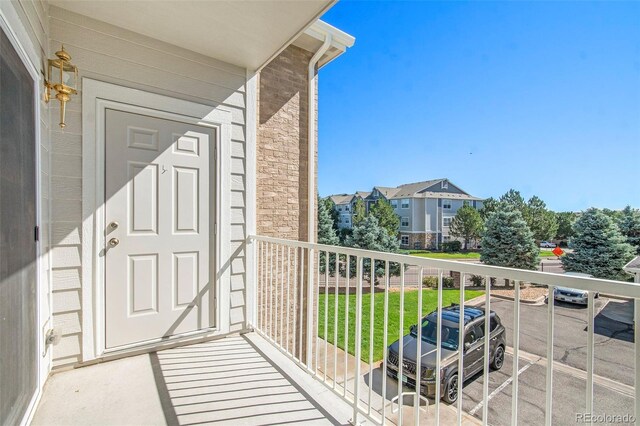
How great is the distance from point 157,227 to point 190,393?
1.28 m

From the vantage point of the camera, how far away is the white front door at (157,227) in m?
2.26

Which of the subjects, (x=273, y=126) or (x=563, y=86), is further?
(x=563, y=86)

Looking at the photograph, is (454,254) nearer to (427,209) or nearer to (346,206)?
(427,209)

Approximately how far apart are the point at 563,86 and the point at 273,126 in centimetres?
2354

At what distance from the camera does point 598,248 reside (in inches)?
570

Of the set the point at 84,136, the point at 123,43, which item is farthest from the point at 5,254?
the point at 123,43

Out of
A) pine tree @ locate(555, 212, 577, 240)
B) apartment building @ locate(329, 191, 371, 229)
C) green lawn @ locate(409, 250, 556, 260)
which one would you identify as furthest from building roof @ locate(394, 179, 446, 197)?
pine tree @ locate(555, 212, 577, 240)

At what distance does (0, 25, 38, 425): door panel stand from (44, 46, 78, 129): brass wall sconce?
1.01 feet

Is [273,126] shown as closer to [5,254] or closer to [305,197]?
[305,197]

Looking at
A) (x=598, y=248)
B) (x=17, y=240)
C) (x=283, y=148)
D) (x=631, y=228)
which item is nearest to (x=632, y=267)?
(x=283, y=148)

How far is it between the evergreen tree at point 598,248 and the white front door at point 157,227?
18493 mm

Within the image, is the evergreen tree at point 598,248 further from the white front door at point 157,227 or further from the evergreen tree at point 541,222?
the white front door at point 157,227

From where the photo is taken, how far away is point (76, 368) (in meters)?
2.11

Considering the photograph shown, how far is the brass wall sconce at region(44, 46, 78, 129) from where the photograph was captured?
6.28 ft
